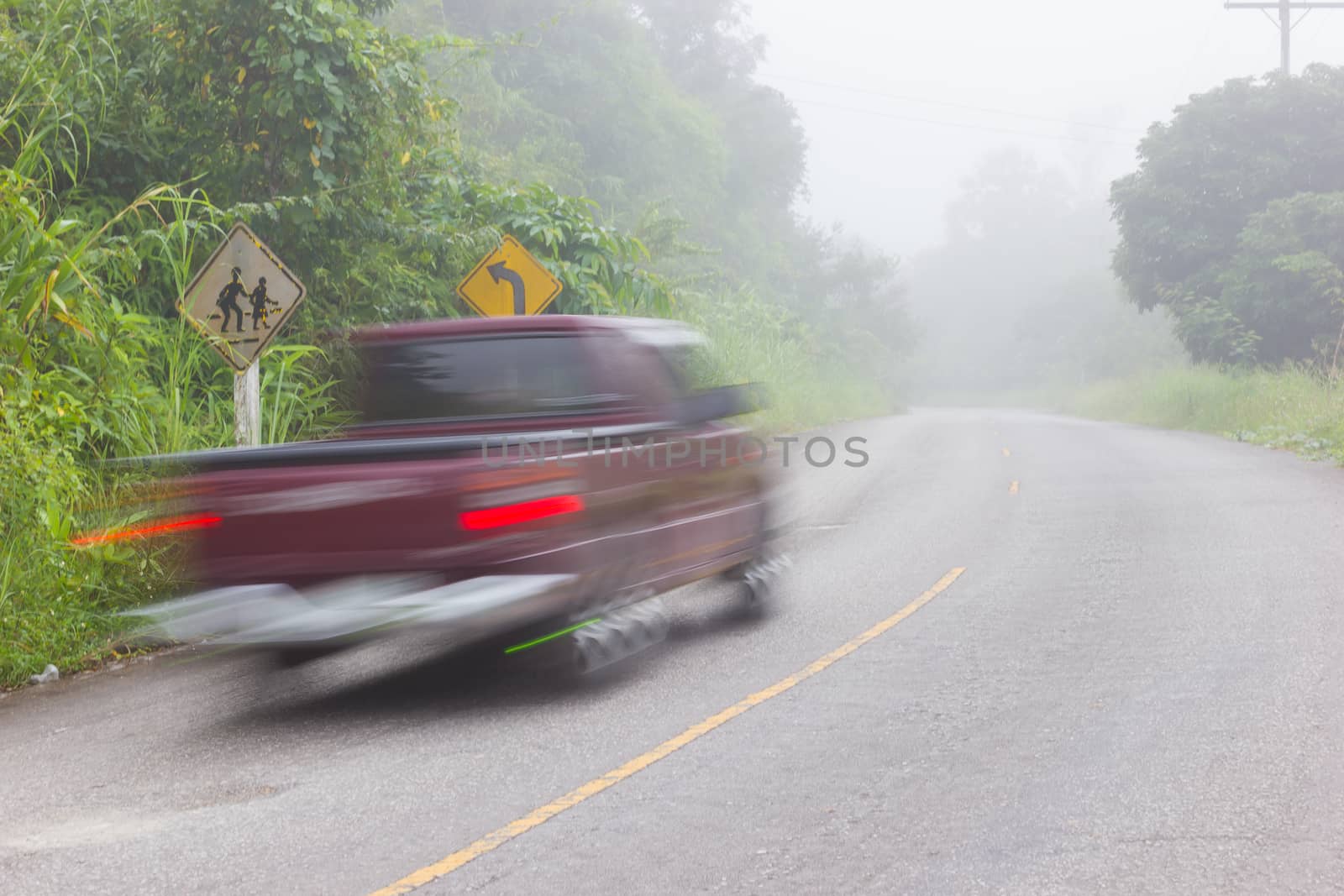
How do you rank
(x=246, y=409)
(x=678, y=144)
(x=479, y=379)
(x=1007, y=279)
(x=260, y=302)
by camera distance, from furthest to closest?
(x=1007, y=279)
(x=678, y=144)
(x=246, y=409)
(x=260, y=302)
(x=479, y=379)

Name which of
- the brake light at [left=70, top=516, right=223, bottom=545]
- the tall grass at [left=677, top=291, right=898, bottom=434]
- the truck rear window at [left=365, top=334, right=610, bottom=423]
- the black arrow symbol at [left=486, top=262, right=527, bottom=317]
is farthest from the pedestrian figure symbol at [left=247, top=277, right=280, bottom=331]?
the tall grass at [left=677, top=291, right=898, bottom=434]

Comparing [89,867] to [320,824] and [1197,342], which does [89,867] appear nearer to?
[320,824]

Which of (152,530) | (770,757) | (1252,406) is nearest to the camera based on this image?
(770,757)

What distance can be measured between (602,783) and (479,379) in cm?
294

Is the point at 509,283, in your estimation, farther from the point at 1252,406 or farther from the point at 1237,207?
the point at 1237,207

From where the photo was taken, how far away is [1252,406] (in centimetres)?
2722

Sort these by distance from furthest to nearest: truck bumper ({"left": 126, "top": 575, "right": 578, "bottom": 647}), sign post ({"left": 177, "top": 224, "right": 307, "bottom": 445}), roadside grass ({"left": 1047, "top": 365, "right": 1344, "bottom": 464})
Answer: roadside grass ({"left": 1047, "top": 365, "right": 1344, "bottom": 464}) < sign post ({"left": 177, "top": 224, "right": 307, "bottom": 445}) < truck bumper ({"left": 126, "top": 575, "right": 578, "bottom": 647})

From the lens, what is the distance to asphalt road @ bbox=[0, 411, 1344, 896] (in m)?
4.12

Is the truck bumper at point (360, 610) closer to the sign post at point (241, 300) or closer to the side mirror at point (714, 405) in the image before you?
the side mirror at point (714, 405)

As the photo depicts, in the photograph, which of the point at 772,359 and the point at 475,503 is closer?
the point at 475,503

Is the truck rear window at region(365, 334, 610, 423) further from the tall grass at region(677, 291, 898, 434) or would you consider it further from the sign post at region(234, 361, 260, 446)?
the tall grass at region(677, 291, 898, 434)

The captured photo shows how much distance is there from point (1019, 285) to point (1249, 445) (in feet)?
324

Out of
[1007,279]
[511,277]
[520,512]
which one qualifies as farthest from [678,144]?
[1007,279]

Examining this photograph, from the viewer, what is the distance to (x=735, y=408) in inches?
305
